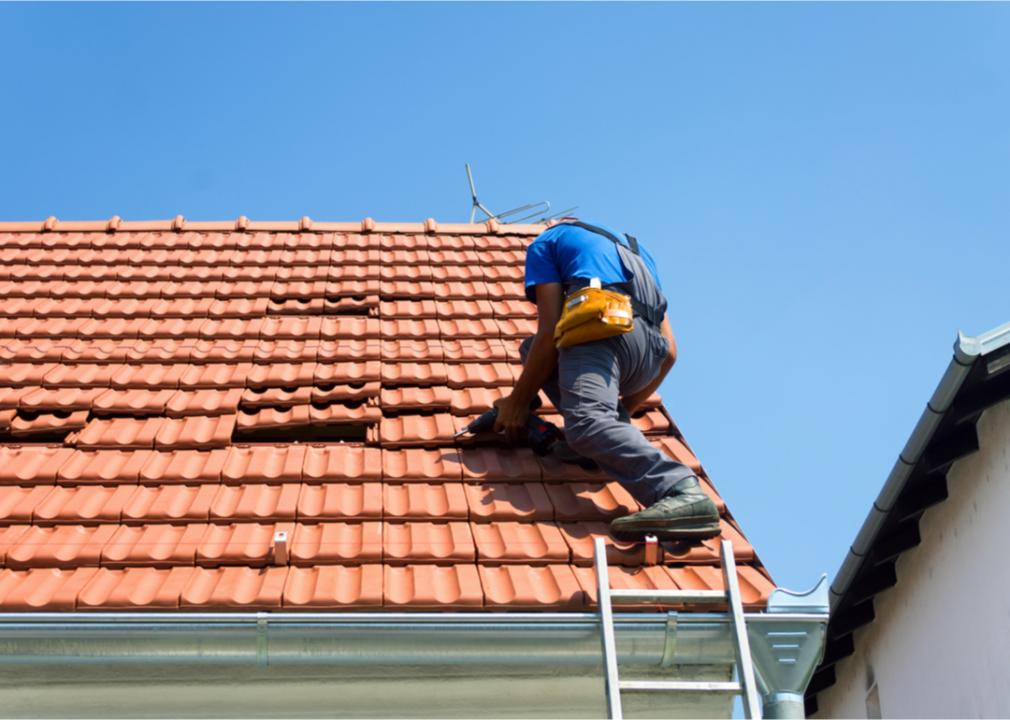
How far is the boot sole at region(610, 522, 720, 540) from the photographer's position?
193 inches

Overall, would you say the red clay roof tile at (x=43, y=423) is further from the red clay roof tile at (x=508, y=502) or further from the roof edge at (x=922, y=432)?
the roof edge at (x=922, y=432)

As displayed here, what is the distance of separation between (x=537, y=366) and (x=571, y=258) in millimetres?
479

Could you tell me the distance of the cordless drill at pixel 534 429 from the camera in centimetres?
573

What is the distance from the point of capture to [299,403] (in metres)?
6.16

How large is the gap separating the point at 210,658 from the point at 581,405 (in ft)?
5.72

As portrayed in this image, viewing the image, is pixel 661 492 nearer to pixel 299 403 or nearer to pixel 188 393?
pixel 299 403

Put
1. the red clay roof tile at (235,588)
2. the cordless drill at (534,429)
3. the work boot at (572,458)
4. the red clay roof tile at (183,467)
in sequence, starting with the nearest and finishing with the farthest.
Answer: the red clay roof tile at (235,588) < the red clay roof tile at (183,467) < the work boot at (572,458) < the cordless drill at (534,429)

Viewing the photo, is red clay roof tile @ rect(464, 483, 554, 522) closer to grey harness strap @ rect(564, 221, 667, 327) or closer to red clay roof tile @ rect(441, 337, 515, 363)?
grey harness strap @ rect(564, 221, 667, 327)

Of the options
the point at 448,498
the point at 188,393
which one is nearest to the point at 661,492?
the point at 448,498

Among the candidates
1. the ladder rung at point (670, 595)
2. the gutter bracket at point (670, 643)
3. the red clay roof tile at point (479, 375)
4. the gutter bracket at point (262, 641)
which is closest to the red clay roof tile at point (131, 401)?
the red clay roof tile at point (479, 375)

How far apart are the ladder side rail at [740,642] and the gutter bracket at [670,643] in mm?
193

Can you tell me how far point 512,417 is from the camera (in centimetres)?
574

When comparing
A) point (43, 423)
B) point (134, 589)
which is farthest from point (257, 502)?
point (43, 423)

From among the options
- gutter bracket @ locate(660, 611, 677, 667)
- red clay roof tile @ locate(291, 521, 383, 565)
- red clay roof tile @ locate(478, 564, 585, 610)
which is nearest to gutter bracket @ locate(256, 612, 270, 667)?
red clay roof tile @ locate(291, 521, 383, 565)
